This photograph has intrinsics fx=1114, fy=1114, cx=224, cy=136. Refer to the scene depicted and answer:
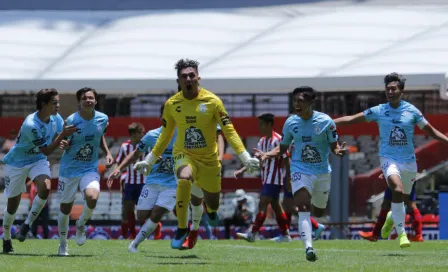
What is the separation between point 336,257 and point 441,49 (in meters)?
17.6

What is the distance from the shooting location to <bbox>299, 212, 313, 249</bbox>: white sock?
1214 centimetres

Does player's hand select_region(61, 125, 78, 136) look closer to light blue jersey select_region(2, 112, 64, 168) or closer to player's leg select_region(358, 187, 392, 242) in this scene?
light blue jersey select_region(2, 112, 64, 168)

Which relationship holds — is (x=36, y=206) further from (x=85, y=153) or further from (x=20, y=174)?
(x=85, y=153)

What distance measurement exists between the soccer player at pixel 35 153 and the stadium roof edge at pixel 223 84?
1424cm

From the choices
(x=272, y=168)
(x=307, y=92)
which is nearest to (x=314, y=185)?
(x=307, y=92)

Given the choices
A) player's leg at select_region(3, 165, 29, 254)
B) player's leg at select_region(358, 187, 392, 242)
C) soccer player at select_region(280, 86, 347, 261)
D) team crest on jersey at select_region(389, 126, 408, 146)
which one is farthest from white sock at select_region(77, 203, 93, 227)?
player's leg at select_region(358, 187, 392, 242)

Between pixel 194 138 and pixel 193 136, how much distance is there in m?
0.03

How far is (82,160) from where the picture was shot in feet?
44.8

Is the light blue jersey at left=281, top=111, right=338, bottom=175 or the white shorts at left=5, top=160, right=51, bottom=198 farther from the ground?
the light blue jersey at left=281, top=111, right=338, bottom=175

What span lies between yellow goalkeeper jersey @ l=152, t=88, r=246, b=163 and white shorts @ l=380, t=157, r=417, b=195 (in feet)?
10.5

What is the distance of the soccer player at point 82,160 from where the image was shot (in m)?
13.5

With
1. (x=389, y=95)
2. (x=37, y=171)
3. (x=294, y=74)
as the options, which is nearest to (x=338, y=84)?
(x=294, y=74)

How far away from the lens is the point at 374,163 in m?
33.3

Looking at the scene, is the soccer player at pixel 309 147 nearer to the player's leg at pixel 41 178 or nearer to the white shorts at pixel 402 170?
the white shorts at pixel 402 170
